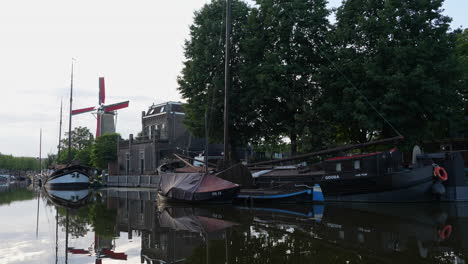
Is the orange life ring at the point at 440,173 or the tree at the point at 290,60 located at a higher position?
the tree at the point at 290,60

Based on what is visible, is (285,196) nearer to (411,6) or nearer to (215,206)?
(215,206)

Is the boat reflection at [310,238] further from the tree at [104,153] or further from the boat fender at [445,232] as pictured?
the tree at [104,153]

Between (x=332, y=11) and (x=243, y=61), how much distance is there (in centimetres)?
744

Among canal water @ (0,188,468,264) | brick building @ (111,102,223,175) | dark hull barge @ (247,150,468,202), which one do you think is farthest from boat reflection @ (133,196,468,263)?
brick building @ (111,102,223,175)

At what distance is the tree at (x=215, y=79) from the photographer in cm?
2962

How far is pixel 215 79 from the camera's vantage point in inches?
1158

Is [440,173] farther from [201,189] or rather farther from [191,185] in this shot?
[191,185]

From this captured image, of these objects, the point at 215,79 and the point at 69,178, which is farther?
the point at 69,178

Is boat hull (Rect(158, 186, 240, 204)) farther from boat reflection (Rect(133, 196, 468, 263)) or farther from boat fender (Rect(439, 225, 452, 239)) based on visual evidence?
boat fender (Rect(439, 225, 452, 239))

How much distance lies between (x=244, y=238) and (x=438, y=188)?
14.2 meters

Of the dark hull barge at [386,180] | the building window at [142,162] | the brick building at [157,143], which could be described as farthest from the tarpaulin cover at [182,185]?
the building window at [142,162]

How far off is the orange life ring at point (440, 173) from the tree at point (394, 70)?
4319 mm

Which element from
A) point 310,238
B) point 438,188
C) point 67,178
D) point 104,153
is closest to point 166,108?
point 104,153

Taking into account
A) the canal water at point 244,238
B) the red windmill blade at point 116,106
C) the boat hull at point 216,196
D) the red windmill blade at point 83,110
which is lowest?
the canal water at point 244,238
